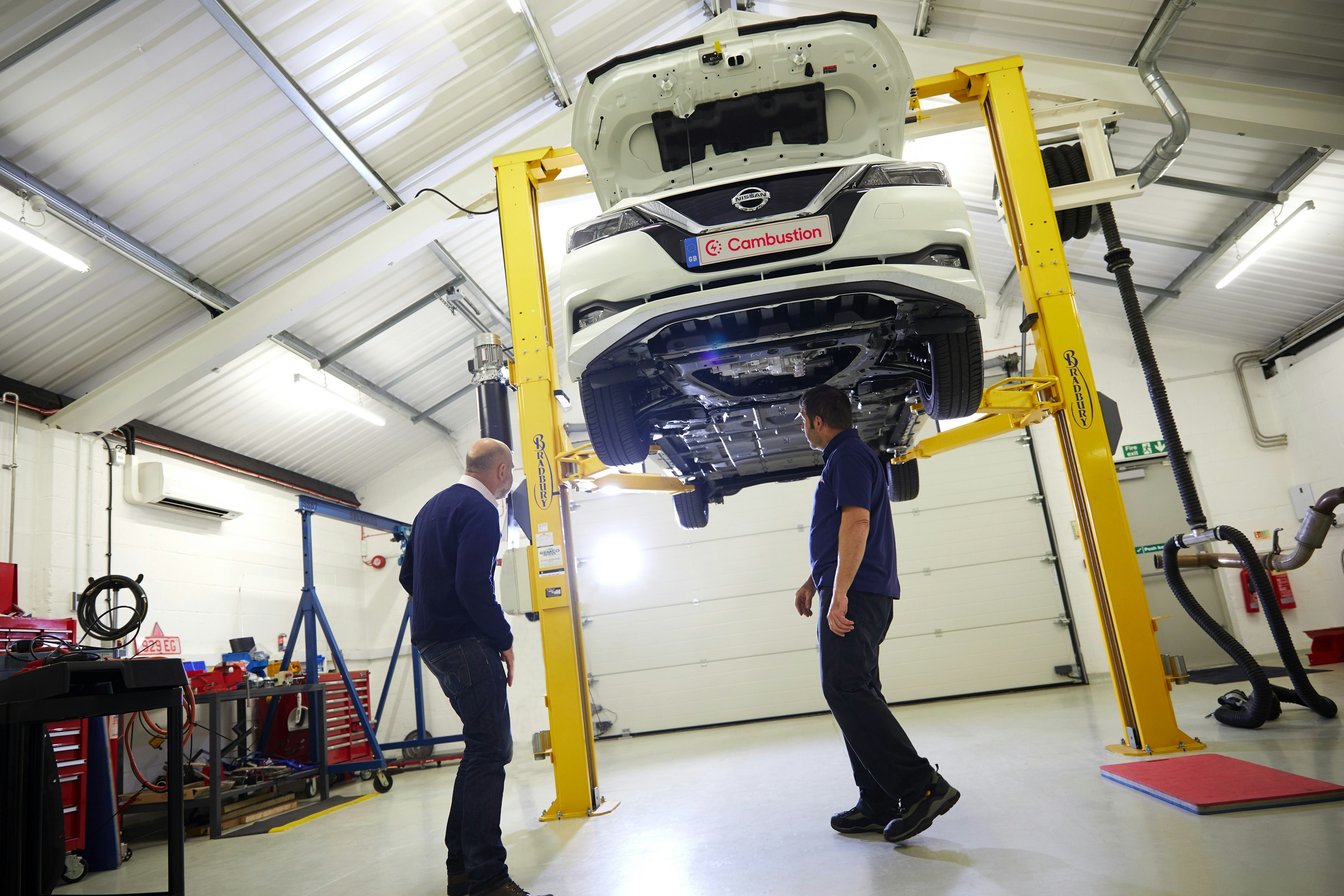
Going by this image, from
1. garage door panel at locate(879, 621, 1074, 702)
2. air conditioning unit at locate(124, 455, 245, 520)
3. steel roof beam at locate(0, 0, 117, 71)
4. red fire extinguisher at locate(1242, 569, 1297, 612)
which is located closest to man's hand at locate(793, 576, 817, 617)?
steel roof beam at locate(0, 0, 117, 71)

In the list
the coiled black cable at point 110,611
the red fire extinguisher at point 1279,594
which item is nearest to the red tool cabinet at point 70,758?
the coiled black cable at point 110,611

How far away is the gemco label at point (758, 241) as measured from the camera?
2.46m

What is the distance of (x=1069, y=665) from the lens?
839cm

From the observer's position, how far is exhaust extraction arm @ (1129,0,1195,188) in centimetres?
521

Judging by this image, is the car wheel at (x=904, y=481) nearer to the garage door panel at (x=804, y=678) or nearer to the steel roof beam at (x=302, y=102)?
the garage door panel at (x=804, y=678)

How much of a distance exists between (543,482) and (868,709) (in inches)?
79.9

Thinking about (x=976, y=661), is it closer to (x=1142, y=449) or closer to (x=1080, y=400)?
(x=1142, y=449)

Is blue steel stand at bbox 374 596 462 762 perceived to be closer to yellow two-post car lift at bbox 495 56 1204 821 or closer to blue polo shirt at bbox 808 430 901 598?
yellow two-post car lift at bbox 495 56 1204 821

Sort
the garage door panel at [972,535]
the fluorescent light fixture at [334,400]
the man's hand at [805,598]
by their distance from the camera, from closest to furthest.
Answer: the man's hand at [805,598]
the fluorescent light fixture at [334,400]
the garage door panel at [972,535]

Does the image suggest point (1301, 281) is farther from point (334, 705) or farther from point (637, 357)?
point (334, 705)

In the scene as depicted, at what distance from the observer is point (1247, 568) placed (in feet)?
13.4

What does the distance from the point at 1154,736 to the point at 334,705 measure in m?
7.10

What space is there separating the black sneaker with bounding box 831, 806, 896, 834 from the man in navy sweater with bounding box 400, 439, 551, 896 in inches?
44.7

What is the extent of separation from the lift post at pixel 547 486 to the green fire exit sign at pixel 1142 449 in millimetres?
8005
